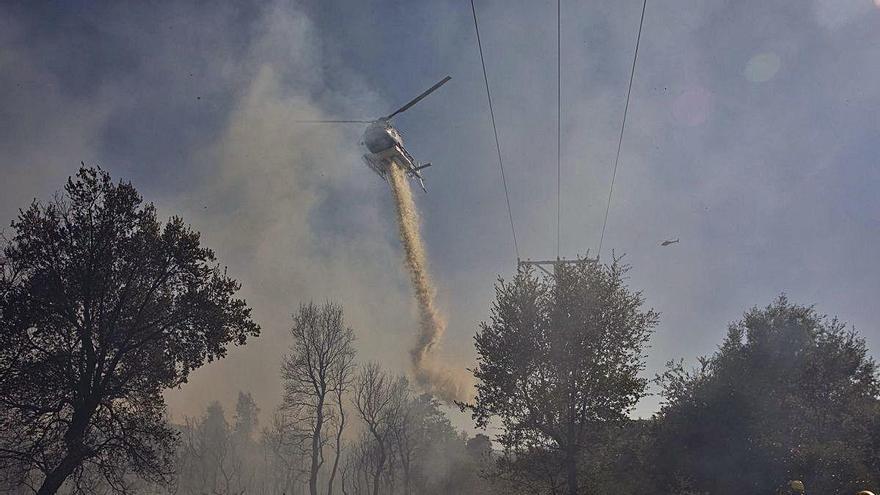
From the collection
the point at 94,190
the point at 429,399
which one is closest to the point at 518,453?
the point at 94,190

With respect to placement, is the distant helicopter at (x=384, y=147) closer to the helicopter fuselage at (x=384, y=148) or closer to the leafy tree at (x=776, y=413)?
the helicopter fuselage at (x=384, y=148)

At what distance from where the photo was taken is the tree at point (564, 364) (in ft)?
64.2

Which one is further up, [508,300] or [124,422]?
[508,300]

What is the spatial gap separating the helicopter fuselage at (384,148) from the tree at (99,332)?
22.5 meters

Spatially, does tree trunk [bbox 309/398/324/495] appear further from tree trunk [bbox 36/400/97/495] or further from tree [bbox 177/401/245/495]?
tree [bbox 177/401/245/495]

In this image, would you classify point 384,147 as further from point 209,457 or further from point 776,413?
point 209,457

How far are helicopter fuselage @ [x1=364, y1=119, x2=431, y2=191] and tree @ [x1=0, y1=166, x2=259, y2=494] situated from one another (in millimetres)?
22461

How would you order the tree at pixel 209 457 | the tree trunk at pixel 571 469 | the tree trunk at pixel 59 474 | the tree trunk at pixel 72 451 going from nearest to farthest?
1. the tree trunk at pixel 59 474
2. the tree trunk at pixel 72 451
3. the tree trunk at pixel 571 469
4. the tree at pixel 209 457

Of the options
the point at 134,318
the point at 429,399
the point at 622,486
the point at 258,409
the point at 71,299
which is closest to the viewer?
the point at 71,299

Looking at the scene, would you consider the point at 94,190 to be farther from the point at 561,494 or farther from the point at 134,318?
the point at 561,494

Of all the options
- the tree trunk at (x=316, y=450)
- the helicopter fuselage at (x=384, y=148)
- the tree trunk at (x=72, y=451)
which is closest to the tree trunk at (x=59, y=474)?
the tree trunk at (x=72, y=451)

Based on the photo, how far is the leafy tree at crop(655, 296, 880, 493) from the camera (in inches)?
957

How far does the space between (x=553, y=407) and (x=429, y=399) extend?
63949 mm

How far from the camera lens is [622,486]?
1056 inches
